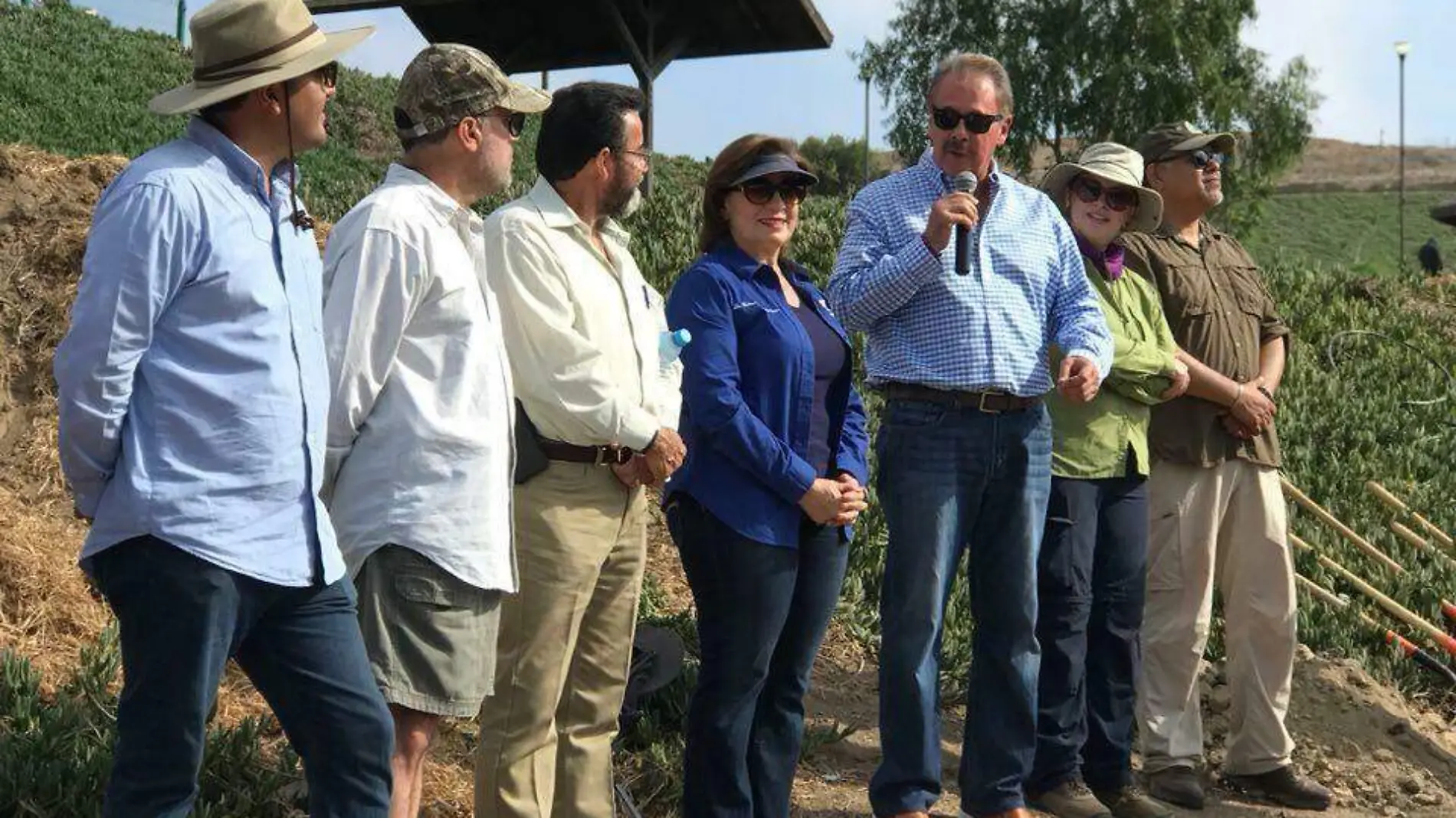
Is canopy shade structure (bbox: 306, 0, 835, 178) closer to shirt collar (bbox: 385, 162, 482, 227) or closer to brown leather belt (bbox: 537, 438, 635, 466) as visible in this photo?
brown leather belt (bbox: 537, 438, 635, 466)

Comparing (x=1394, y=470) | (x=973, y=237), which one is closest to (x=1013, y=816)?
(x=973, y=237)

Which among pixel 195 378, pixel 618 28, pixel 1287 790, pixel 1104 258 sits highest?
pixel 618 28

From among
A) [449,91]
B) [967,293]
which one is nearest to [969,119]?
[967,293]

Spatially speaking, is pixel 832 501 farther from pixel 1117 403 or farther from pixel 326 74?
pixel 326 74

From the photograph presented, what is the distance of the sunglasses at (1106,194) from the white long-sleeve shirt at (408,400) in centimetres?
290

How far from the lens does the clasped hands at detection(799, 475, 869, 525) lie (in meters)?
4.82

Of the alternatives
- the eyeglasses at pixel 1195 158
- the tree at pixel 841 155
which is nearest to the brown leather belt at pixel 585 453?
the eyeglasses at pixel 1195 158

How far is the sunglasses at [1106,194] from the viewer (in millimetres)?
6090

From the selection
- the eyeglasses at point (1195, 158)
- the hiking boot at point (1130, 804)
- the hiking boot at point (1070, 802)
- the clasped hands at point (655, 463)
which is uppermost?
the eyeglasses at point (1195, 158)

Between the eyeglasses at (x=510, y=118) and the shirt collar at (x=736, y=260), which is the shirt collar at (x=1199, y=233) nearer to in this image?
the shirt collar at (x=736, y=260)

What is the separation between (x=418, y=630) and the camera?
12.5 ft

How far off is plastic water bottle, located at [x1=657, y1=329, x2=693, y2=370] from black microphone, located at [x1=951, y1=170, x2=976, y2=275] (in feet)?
3.01

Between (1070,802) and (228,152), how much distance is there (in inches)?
148

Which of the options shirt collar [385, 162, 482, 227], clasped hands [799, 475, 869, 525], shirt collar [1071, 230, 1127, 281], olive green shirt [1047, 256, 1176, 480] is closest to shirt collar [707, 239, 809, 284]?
clasped hands [799, 475, 869, 525]
